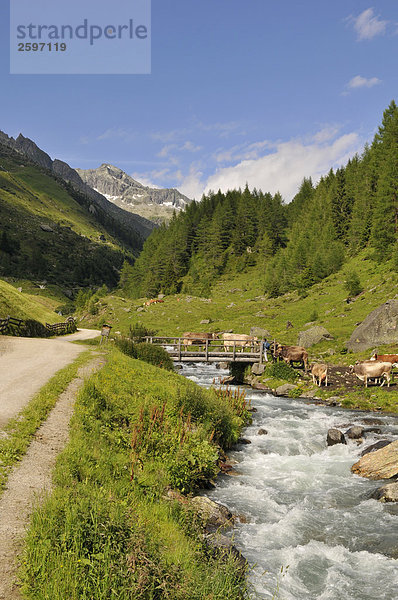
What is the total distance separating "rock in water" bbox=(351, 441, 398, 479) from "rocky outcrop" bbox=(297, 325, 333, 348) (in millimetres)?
24160

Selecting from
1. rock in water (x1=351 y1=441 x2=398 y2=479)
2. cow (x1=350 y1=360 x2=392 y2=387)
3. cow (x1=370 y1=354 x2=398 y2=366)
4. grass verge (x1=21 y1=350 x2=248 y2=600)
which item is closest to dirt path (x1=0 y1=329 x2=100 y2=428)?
grass verge (x1=21 y1=350 x2=248 y2=600)

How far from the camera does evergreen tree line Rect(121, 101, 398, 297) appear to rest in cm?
6750

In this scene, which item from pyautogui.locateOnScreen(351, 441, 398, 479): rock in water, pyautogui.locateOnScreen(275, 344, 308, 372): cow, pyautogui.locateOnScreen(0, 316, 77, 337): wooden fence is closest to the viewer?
pyautogui.locateOnScreen(351, 441, 398, 479): rock in water

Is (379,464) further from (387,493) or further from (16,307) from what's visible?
(16,307)

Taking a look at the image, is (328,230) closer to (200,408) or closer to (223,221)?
(223,221)

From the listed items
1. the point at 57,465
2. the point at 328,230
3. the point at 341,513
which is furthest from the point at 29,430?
the point at 328,230

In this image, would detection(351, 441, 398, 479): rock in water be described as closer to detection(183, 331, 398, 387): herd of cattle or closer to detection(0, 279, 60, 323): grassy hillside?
detection(183, 331, 398, 387): herd of cattle

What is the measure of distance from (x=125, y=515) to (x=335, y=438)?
12.8 meters

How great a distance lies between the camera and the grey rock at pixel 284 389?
26923 mm

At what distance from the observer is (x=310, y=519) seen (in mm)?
10914

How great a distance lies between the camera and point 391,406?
20969 millimetres

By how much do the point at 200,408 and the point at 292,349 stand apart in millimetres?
16905

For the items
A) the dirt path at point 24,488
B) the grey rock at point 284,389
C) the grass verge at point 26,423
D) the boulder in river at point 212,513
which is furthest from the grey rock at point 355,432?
the grass verge at point 26,423

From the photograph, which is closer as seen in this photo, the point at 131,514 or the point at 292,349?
the point at 131,514
